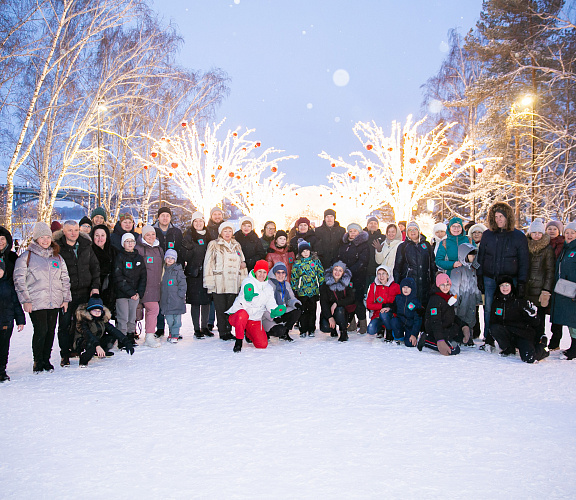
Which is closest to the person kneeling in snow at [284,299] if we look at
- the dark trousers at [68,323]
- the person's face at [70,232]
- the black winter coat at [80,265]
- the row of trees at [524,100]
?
the black winter coat at [80,265]

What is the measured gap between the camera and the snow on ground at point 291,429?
2730mm

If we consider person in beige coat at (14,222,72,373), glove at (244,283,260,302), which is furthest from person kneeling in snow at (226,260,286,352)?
person in beige coat at (14,222,72,373)

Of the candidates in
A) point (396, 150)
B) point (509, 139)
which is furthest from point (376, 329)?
point (509, 139)

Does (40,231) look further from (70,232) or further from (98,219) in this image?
(98,219)

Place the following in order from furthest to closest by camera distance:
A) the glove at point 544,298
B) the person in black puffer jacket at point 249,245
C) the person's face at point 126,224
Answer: the person in black puffer jacket at point 249,245 < the person's face at point 126,224 < the glove at point 544,298

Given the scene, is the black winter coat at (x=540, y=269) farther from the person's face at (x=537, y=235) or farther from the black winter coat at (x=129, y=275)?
the black winter coat at (x=129, y=275)

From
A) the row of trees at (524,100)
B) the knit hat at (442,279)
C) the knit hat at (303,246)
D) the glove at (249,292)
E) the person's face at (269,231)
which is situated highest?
the row of trees at (524,100)

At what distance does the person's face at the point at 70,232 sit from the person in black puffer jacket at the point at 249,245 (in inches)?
106

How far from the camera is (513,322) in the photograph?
19.4 ft

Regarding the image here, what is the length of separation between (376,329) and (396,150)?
837 cm

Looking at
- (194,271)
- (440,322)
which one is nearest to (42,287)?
(194,271)

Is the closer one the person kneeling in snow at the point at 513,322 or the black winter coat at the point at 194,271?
the person kneeling in snow at the point at 513,322

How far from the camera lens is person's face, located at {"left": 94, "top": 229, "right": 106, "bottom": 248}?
253 inches

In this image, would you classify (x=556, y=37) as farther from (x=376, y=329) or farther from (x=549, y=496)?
(x=549, y=496)
